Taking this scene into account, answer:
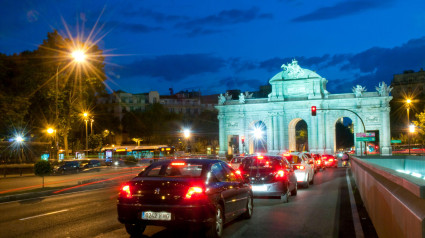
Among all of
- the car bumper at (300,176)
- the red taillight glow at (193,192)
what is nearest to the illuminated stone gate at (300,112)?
the car bumper at (300,176)

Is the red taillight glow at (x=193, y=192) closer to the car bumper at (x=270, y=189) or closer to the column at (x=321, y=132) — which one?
the car bumper at (x=270, y=189)

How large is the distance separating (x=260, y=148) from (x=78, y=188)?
7910 cm

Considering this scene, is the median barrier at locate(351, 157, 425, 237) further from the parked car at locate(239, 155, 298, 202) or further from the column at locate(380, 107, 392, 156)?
the column at locate(380, 107, 392, 156)

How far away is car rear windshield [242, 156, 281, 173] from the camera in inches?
587

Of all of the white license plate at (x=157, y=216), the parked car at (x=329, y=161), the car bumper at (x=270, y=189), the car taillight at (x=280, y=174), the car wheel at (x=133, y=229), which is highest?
the car taillight at (x=280, y=174)

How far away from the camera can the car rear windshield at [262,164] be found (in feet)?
49.0

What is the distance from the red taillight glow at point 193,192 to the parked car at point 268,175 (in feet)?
20.4

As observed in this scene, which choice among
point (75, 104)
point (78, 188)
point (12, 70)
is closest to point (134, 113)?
point (75, 104)

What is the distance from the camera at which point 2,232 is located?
947 centimetres

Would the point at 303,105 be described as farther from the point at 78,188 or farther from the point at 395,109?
the point at 78,188

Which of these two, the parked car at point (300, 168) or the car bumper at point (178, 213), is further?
the parked car at point (300, 168)

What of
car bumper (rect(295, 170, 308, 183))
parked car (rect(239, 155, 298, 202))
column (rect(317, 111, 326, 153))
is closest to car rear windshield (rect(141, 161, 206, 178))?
parked car (rect(239, 155, 298, 202))

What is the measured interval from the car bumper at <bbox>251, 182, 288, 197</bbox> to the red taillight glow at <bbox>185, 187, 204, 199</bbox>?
6.51m

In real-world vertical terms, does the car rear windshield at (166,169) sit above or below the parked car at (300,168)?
above
